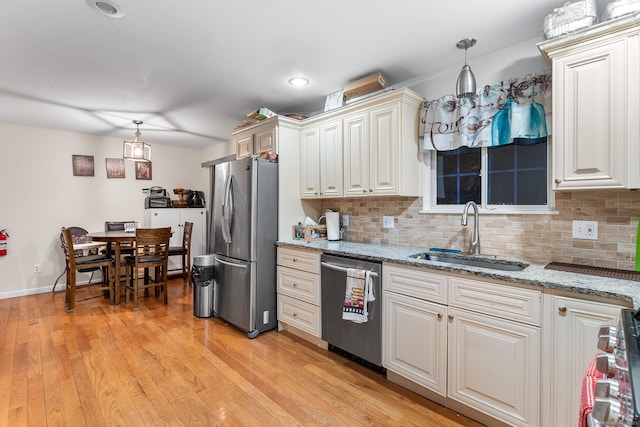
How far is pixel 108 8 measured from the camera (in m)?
1.82

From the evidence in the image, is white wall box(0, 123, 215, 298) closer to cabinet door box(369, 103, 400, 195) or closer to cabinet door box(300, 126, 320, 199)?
cabinet door box(300, 126, 320, 199)

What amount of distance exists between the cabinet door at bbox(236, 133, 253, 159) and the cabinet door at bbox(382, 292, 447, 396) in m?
2.30

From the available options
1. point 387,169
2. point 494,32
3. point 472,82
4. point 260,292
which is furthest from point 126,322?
point 494,32

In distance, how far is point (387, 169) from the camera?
2.60m

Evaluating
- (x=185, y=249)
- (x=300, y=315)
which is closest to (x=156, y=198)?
(x=185, y=249)

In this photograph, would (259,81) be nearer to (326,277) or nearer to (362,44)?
(362,44)

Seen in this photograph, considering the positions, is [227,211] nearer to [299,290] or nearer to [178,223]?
[299,290]

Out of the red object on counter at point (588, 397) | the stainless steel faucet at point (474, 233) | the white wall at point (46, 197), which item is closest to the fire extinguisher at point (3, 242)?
the white wall at point (46, 197)

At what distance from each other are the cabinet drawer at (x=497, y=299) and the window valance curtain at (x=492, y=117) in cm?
107

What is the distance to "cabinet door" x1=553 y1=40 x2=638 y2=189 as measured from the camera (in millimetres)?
1579

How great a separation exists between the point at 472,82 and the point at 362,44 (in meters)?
0.80

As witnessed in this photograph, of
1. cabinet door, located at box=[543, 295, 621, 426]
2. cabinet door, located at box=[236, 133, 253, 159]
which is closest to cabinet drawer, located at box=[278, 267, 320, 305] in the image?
cabinet door, located at box=[236, 133, 253, 159]

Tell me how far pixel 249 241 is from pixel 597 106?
8.60ft

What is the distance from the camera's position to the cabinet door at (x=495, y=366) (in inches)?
63.5
